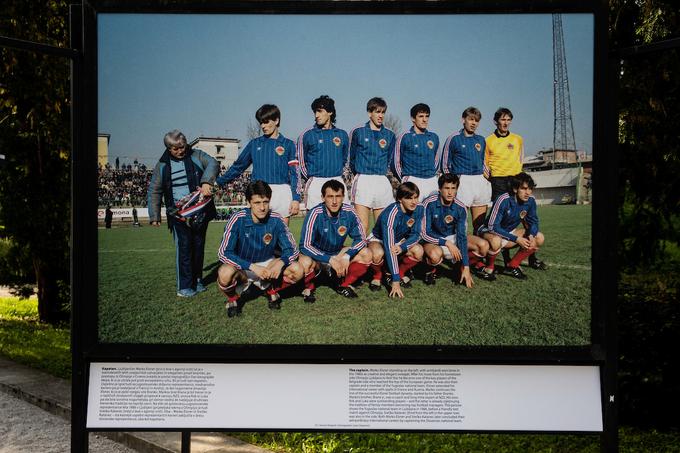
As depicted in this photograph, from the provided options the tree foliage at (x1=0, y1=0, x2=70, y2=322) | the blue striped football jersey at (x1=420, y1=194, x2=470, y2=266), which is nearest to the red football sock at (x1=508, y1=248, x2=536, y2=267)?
the blue striped football jersey at (x1=420, y1=194, x2=470, y2=266)

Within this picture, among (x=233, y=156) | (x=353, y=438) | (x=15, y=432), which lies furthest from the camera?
(x=15, y=432)

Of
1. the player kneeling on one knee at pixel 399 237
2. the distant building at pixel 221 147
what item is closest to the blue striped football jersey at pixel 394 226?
the player kneeling on one knee at pixel 399 237

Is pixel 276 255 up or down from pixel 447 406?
up

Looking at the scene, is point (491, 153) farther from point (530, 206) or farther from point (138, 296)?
point (138, 296)

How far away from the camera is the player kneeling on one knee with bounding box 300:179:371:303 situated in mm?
4230

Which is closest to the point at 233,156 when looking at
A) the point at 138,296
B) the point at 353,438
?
the point at 138,296

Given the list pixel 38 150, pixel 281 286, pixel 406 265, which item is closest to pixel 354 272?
pixel 406 265

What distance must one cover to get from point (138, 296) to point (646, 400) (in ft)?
15.4

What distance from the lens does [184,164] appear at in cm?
419

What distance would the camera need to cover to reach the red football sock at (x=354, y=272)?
4211 millimetres

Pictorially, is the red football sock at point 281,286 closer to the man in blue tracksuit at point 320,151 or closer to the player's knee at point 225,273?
the player's knee at point 225,273

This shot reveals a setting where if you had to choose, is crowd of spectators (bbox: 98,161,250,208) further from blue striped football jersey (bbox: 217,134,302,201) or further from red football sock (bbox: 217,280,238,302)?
red football sock (bbox: 217,280,238,302)

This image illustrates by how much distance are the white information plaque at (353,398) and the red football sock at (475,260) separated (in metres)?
0.64

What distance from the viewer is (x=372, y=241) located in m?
4.28
